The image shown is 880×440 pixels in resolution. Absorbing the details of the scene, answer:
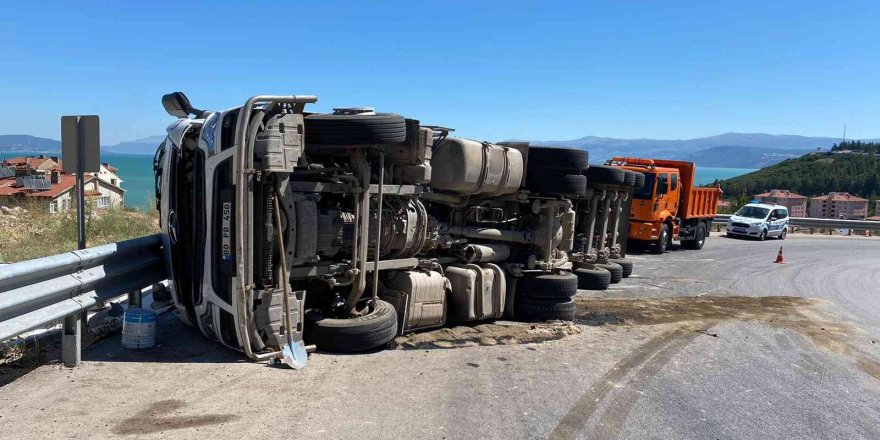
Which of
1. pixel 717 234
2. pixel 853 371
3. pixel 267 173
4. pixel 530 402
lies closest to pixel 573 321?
pixel 853 371

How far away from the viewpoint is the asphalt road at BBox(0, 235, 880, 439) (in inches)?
159

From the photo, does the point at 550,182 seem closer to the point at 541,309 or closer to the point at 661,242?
the point at 541,309

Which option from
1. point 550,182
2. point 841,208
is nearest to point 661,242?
point 550,182

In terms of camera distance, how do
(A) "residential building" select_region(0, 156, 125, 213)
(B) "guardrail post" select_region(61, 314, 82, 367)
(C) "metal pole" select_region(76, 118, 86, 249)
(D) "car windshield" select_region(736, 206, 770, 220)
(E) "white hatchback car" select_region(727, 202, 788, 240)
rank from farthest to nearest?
(D) "car windshield" select_region(736, 206, 770, 220), (E) "white hatchback car" select_region(727, 202, 788, 240), (A) "residential building" select_region(0, 156, 125, 213), (C) "metal pole" select_region(76, 118, 86, 249), (B) "guardrail post" select_region(61, 314, 82, 367)

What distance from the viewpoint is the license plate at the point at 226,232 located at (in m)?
5.22

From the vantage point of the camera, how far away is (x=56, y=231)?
11.6 m

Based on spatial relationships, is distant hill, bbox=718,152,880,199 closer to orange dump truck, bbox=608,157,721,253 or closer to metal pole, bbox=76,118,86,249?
orange dump truck, bbox=608,157,721,253

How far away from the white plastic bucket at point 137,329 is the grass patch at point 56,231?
4828 millimetres

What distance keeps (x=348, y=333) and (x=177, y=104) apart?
292cm

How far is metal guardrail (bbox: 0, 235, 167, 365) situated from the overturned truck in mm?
438

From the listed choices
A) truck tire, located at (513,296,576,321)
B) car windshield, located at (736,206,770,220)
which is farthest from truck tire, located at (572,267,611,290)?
car windshield, located at (736,206,770,220)

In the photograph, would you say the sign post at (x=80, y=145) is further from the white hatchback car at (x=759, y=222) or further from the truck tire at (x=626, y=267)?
the white hatchback car at (x=759, y=222)

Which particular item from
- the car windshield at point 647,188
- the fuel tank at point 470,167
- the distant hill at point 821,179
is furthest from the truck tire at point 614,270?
the distant hill at point 821,179

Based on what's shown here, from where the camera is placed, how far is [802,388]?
19.3 ft
